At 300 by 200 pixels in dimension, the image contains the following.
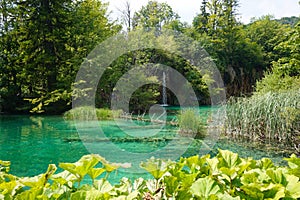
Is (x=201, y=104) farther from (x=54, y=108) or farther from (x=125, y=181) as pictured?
(x=125, y=181)

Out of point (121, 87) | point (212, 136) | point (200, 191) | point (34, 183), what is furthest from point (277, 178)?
point (121, 87)

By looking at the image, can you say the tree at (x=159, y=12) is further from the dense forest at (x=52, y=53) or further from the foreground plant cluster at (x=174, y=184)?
the foreground plant cluster at (x=174, y=184)

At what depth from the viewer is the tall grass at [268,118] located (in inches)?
219

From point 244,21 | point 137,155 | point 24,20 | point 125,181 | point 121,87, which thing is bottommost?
point 137,155

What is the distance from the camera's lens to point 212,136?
6715mm

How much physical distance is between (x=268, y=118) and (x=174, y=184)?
5585mm

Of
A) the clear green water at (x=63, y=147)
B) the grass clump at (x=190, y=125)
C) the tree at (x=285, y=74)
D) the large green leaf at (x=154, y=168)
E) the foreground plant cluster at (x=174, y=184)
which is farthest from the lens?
the tree at (x=285, y=74)

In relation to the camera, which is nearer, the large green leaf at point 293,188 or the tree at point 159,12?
the large green leaf at point 293,188

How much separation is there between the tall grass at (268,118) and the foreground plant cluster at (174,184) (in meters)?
5.21

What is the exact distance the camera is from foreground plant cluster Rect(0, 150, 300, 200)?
661 mm

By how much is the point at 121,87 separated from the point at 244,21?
44.9ft

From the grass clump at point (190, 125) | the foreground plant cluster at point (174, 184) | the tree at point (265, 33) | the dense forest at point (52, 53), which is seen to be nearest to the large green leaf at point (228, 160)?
the foreground plant cluster at point (174, 184)

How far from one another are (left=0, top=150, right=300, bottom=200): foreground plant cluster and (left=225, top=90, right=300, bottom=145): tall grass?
5211 mm

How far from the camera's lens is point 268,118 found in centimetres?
582
